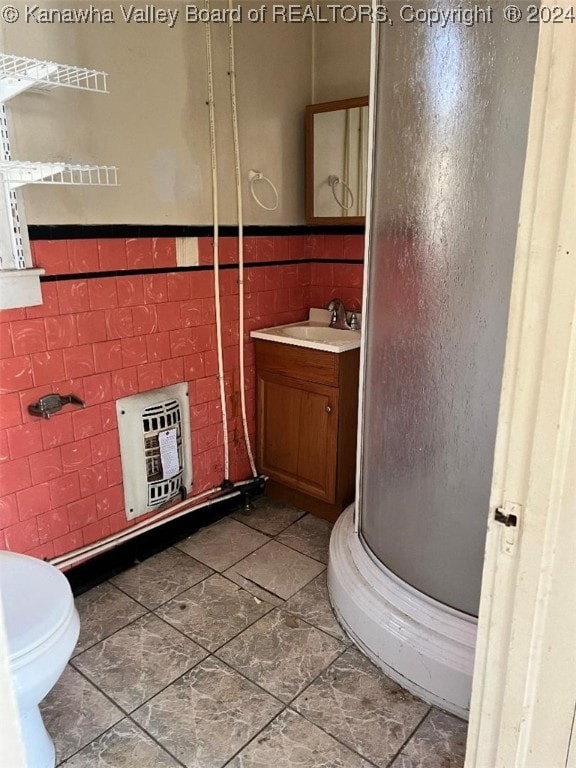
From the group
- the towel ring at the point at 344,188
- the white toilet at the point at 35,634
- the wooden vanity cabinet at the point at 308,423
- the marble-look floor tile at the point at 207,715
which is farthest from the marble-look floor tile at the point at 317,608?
the towel ring at the point at 344,188

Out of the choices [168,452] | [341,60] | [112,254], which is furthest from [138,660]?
[341,60]

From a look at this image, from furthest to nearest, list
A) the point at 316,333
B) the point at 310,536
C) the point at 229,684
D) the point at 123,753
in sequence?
the point at 316,333
the point at 310,536
the point at 229,684
the point at 123,753

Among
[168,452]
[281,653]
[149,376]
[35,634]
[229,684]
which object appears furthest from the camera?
[168,452]

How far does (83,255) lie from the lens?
1965 millimetres

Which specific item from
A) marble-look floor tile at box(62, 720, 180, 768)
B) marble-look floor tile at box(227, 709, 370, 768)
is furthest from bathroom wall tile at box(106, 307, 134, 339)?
marble-look floor tile at box(227, 709, 370, 768)

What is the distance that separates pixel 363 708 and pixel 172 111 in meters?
2.16

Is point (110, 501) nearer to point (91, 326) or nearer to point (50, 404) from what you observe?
point (50, 404)

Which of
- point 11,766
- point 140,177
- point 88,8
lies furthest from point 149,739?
point 88,8

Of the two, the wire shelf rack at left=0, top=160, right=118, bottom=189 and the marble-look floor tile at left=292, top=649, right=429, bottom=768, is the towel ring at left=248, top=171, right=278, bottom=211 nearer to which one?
the wire shelf rack at left=0, top=160, right=118, bottom=189

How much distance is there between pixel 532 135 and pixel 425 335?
2.75 ft

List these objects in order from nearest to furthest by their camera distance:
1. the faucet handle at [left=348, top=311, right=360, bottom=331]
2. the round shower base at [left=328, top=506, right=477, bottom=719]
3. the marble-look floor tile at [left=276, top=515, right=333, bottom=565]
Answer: the round shower base at [left=328, top=506, right=477, bottom=719] < the marble-look floor tile at [left=276, top=515, right=333, bottom=565] < the faucet handle at [left=348, top=311, right=360, bottom=331]

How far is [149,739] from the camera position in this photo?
4.94ft

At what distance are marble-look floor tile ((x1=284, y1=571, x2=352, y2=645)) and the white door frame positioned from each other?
36.5 inches

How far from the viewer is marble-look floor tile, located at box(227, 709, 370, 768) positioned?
56.6 inches
